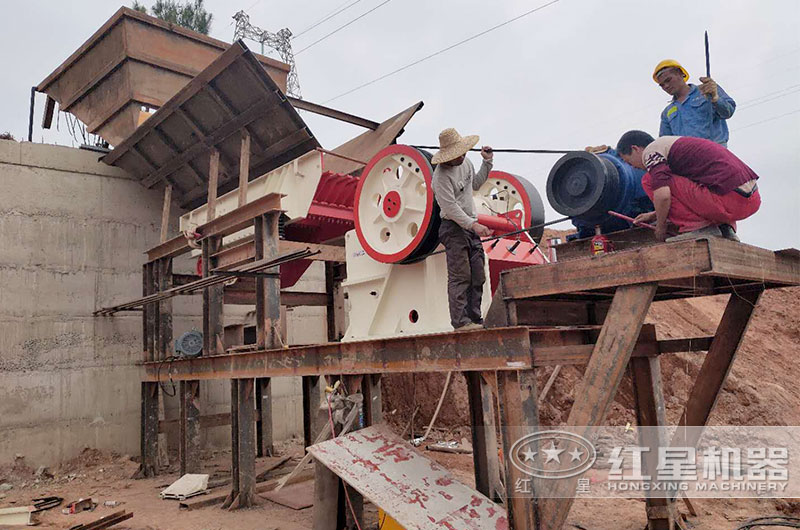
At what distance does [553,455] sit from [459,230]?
169cm

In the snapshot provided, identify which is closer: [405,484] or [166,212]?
[405,484]

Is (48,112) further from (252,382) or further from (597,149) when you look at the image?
(597,149)

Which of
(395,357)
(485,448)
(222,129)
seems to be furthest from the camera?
(222,129)

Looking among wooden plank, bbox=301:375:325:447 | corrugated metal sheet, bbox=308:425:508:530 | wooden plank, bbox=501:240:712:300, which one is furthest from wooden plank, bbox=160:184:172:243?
wooden plank, bbox=501:240:712:300

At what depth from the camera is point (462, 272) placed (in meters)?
4.18

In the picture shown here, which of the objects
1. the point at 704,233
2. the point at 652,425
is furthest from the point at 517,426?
the point at 652,425

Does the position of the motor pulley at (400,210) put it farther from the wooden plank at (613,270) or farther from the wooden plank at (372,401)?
the wooden plank at (372,401)

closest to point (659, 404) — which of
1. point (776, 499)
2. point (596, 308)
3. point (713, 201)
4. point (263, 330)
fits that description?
point (596, 308)

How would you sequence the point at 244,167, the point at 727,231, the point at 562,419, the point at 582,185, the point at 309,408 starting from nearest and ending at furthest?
the point at 727,231, the point at 582,185, the point at 244,167, the point at 309,408, the point at 562,419

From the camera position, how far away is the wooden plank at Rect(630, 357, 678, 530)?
15.9 ft

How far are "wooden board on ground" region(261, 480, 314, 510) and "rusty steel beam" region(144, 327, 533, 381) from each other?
1.56 meters

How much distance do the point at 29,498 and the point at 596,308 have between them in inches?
303

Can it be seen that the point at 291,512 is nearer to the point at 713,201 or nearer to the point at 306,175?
the point at 306,175

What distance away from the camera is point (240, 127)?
753 cm
